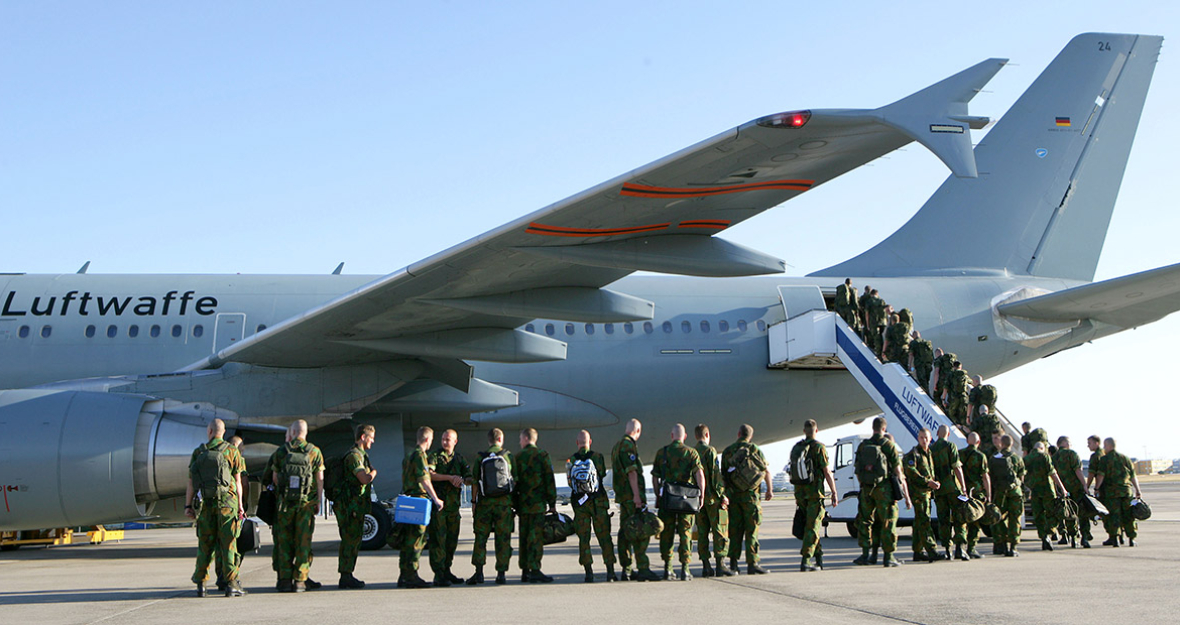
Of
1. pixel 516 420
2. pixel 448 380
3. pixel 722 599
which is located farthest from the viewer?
pixel 516 420

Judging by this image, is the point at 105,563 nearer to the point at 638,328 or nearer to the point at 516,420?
the point at 516,420

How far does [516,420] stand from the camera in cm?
1398

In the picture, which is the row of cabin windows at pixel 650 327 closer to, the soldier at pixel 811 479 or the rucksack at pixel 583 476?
the soldier at pixel 811 479

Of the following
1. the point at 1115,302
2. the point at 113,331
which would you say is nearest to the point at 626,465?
the point at 113,331

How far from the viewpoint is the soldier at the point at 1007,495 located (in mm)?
10508

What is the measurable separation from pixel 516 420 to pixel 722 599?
723cm

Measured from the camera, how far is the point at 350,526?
27.9ft

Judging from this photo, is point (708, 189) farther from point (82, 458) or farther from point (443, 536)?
point (82, 458)

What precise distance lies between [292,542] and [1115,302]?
1231 centimetres

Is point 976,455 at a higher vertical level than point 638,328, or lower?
lower

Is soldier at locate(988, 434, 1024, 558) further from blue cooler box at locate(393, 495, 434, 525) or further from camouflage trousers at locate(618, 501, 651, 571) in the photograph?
blue cooler box at locate(393, 495, 434, 525)

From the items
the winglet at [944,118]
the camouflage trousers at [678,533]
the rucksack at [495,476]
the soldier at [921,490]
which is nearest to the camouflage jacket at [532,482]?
the rucksack at [495,476]

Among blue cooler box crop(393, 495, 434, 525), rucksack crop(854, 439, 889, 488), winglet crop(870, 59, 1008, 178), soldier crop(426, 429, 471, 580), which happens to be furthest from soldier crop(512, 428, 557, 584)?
winglet crop(870, 59, 1008, 178)

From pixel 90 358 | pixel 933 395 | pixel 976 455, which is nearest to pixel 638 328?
pixel 933 395
